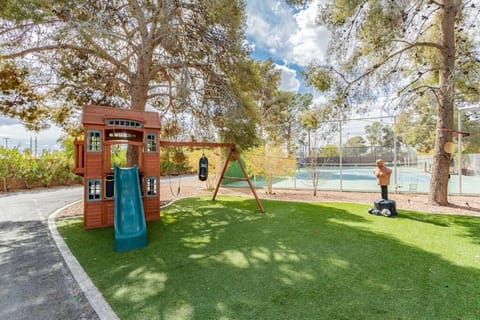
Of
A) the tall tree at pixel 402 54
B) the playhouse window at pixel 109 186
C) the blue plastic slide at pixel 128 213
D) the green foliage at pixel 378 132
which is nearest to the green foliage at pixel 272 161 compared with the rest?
the tall tree at pixel 402 54

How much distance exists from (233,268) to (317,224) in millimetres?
2728

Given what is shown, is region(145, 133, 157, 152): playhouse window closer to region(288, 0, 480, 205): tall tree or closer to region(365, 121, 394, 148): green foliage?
region(288, 0, 480, 205): tall tree

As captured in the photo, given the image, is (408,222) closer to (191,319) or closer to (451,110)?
(451,110)

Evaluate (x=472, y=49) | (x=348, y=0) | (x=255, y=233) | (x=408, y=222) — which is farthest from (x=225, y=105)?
(x=472, y=49)

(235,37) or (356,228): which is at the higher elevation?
(235,37)

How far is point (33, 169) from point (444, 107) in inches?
700

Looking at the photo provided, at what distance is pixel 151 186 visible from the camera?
5.95 meters

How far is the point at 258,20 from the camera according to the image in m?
9.38

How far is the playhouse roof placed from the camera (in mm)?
5227

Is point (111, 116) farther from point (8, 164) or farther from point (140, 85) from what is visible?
point (8, 164)

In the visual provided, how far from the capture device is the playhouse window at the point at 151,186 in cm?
589

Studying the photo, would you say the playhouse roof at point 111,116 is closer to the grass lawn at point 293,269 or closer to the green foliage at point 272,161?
the grass lawn at point 293,269

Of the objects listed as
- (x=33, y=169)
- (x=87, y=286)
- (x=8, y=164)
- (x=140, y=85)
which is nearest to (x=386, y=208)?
(x=87, y=286)

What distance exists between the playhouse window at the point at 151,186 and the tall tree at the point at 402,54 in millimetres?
5535
